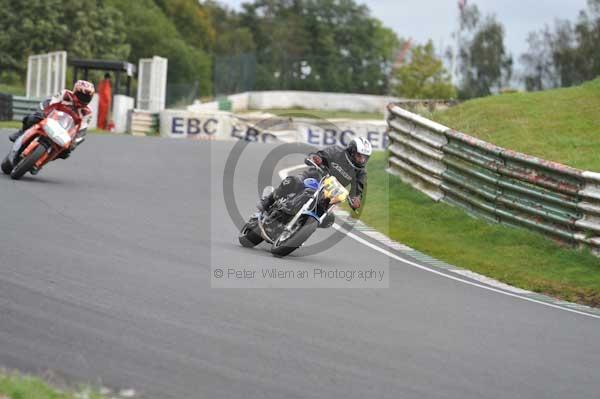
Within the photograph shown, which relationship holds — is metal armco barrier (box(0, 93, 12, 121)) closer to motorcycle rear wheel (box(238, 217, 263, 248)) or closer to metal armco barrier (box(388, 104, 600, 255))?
metal armco barrier (box(388, 104, 600, 255))

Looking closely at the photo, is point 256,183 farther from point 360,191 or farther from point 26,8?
point 26,8

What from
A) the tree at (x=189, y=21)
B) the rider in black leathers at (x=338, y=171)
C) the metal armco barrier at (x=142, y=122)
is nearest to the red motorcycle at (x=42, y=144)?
the rider in black leathers at (x=338, y=171)

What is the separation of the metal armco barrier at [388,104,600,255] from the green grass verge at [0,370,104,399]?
30.1 ft

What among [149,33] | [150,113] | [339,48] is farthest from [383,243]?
[339,48]

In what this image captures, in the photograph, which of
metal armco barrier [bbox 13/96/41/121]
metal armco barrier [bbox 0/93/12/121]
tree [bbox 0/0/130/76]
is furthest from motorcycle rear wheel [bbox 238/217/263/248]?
tree [bbox 0/0/130/76]

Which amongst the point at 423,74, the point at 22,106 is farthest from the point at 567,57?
the point at 22,106

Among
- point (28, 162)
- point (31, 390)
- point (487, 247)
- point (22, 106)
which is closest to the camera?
point (31, 390)

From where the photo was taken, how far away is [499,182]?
1555 cm

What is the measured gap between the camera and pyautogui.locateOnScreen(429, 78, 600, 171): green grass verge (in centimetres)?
1855

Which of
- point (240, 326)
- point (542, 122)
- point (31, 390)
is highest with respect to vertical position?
point (542, 122)

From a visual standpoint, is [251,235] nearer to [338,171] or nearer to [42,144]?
[338,171]

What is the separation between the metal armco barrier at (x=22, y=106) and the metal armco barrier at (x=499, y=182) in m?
17.3

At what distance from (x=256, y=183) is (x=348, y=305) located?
1109 centimetres

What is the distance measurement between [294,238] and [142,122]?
2587cm
